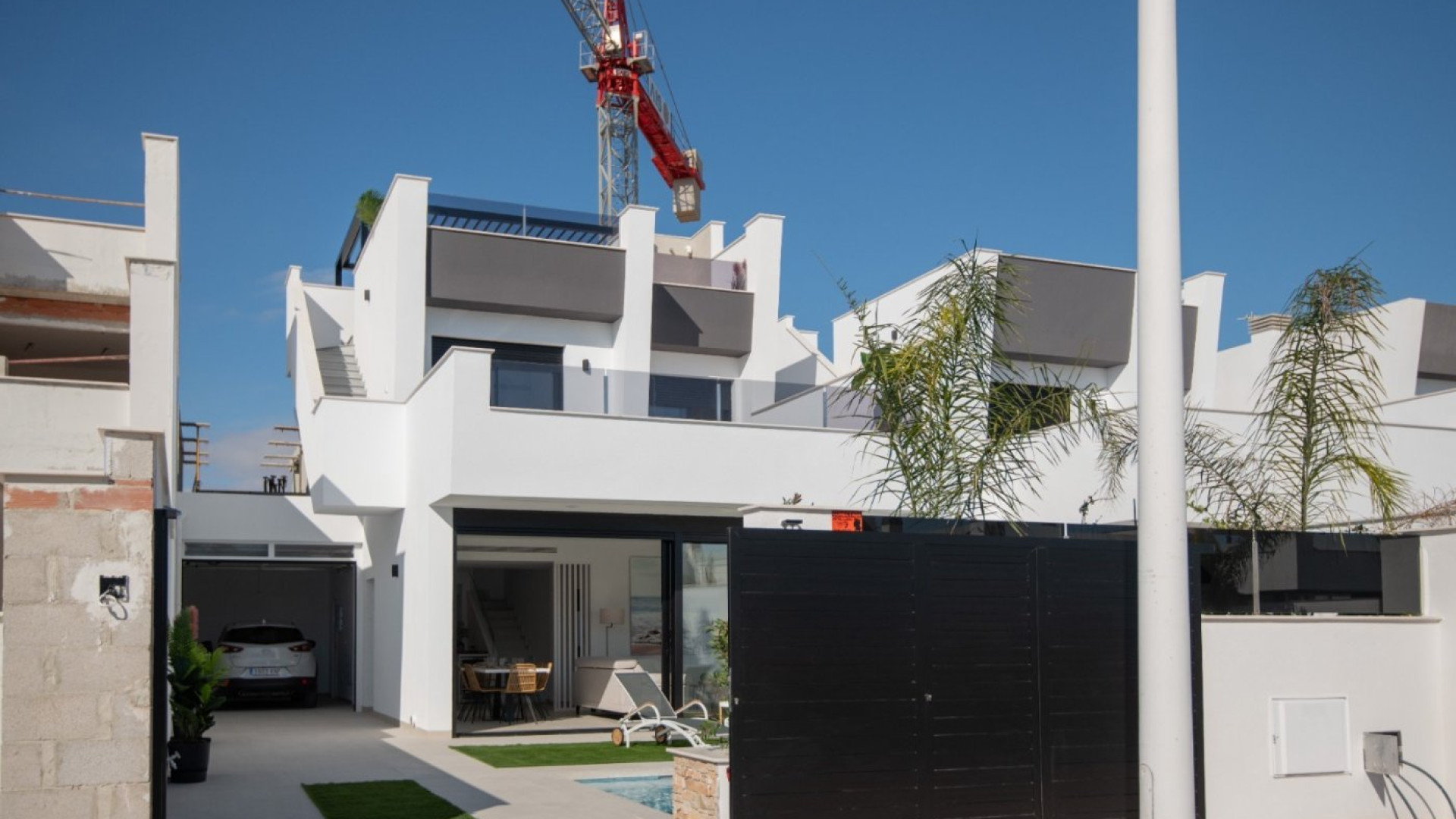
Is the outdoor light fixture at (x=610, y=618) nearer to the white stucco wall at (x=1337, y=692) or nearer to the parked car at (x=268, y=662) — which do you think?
the parked car at (x=268, y=662)

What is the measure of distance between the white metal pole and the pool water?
5.17m

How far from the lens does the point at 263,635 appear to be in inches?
882

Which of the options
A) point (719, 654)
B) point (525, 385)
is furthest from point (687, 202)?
point (525, 385)


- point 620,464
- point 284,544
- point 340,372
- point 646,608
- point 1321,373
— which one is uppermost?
point 340,372

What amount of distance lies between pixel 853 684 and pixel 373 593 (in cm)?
1398

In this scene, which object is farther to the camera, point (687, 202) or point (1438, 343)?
point (687, 202)

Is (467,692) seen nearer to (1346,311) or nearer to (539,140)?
(539,140)

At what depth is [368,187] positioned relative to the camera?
31.0 metres

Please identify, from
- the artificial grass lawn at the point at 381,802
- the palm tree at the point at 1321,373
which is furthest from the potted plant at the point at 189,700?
the palm tree at the point at 1321,373

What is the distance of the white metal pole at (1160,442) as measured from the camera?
7.35 m

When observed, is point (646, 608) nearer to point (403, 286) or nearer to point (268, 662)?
point (403, 286)

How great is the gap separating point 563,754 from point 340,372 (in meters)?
11.1

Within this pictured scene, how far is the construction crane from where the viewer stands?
1479 inches

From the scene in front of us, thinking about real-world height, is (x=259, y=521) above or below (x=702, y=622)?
above
